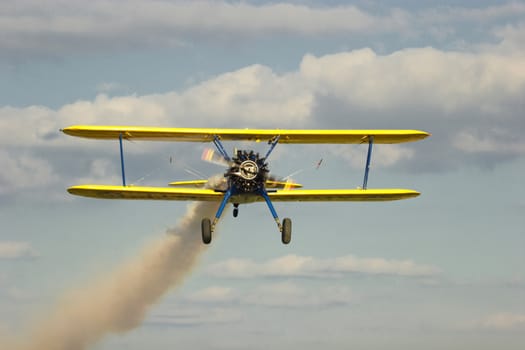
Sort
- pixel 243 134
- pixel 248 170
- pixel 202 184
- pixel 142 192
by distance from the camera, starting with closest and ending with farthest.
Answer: pixel 248 170 < pixel 142 192 < pixel 243 134 < pixel 202 184

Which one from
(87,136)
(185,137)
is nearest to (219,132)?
(185,137)

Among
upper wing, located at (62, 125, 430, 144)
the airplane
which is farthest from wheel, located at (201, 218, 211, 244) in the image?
upper wing, located at (62, 125, 430, 144)

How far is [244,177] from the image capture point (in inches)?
1686

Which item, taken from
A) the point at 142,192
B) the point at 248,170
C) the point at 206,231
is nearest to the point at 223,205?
the point at 206,231

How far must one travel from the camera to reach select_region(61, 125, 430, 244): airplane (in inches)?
1693

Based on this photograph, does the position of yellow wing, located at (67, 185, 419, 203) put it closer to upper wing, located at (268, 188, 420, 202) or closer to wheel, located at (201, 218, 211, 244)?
upper wing, located at (268, 188, 420, 202)

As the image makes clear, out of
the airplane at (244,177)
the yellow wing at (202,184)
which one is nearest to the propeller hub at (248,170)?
the airplane at (244,177)

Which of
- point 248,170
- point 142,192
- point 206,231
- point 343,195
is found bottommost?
point 206,231

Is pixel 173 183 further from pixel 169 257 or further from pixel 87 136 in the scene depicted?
pixel 87 136

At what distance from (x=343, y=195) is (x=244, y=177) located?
4.75 m

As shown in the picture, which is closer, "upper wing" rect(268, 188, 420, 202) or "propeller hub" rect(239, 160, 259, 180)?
"propeller hub" rect(239, 160, 259, 180)

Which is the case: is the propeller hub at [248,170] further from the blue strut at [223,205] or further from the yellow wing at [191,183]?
the yellow wing at [191,183]

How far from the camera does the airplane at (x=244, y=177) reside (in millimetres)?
43000

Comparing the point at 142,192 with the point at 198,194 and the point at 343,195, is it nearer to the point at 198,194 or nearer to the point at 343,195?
the point at 198,194
